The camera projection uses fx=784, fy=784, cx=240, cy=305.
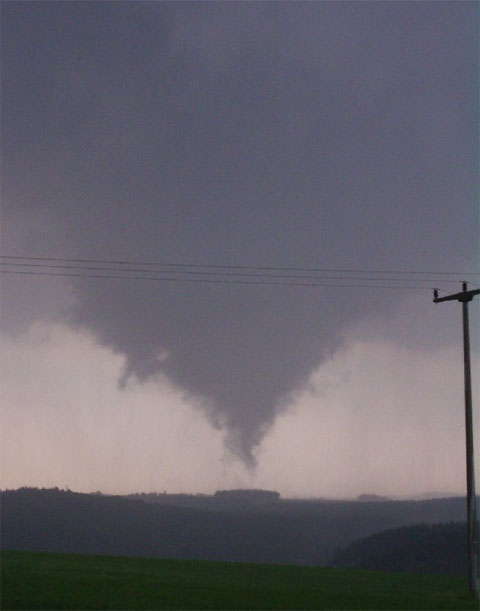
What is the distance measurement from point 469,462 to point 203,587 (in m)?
12.3

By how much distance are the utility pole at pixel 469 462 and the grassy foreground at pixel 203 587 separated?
3.99 ft

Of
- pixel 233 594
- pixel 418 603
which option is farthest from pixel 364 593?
pixel 233 594

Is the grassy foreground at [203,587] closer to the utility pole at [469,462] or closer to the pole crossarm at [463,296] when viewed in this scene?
the utility pole at [469,462]

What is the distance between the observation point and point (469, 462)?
33.0 metres

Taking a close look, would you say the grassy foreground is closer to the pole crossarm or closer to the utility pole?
the utility pole

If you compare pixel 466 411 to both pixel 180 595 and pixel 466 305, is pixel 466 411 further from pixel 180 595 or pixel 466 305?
pixel 180 595

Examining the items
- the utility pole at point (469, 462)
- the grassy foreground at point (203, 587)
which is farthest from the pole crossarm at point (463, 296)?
the grassy foreground at point (203, 587)

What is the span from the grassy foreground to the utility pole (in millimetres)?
1217

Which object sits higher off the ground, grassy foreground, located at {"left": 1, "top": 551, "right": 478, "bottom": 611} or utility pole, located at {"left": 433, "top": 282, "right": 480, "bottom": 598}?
utility pole, located at {"left": 433, "top": 282, "right": 480, "bottom": 598}

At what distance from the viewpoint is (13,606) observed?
21703 millimetres

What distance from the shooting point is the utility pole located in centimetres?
3209

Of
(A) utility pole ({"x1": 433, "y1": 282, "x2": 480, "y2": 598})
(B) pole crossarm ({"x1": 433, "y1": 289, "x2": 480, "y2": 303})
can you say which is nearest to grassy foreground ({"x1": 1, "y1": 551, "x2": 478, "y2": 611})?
(A) utility pole ({"x1": 433, "y1": 282, "x2": 480, "y2": 598})

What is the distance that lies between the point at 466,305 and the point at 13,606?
22506 millimetres

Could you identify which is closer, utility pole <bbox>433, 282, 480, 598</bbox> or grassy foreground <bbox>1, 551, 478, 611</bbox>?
grassy foreground <bbox>1, 551, 478, 611</bbox>
